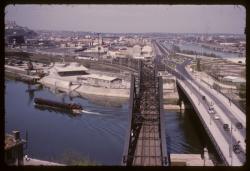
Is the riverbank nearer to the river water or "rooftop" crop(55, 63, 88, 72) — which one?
"rooftop" crop(55, 63, 88, 72)

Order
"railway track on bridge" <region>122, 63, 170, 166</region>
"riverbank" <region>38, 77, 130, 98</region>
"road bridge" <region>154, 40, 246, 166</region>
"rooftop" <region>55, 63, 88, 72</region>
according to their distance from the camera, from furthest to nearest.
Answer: "rooftop" <region>55, 63, 88, 72</region> < "riverbank" <region>38, 77, 130, 98</region> < "road bridge" <region>154, 40, 246, 166</region> < "railway track on bridge" <region>122, 63, 170, 166</region>

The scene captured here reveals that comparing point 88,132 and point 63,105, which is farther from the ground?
point 63,105

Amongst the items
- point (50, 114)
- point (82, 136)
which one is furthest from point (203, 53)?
point (82, 136)

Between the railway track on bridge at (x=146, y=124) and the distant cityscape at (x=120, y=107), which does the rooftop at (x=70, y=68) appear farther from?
the railway track on bridge at (x=146, y=124)

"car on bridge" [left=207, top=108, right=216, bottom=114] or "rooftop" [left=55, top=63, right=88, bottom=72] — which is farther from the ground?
"rooftop" [left=55, top=63, right=88, bottom=72]

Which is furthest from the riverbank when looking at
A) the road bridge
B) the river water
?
the road bridge

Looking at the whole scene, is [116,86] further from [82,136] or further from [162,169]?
[162,169]

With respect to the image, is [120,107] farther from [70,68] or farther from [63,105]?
[70,68]

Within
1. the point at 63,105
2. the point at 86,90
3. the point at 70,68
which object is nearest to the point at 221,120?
the point at 63,105

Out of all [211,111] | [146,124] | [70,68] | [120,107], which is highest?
[70,68]

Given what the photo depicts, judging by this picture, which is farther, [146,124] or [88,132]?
[88,132]
